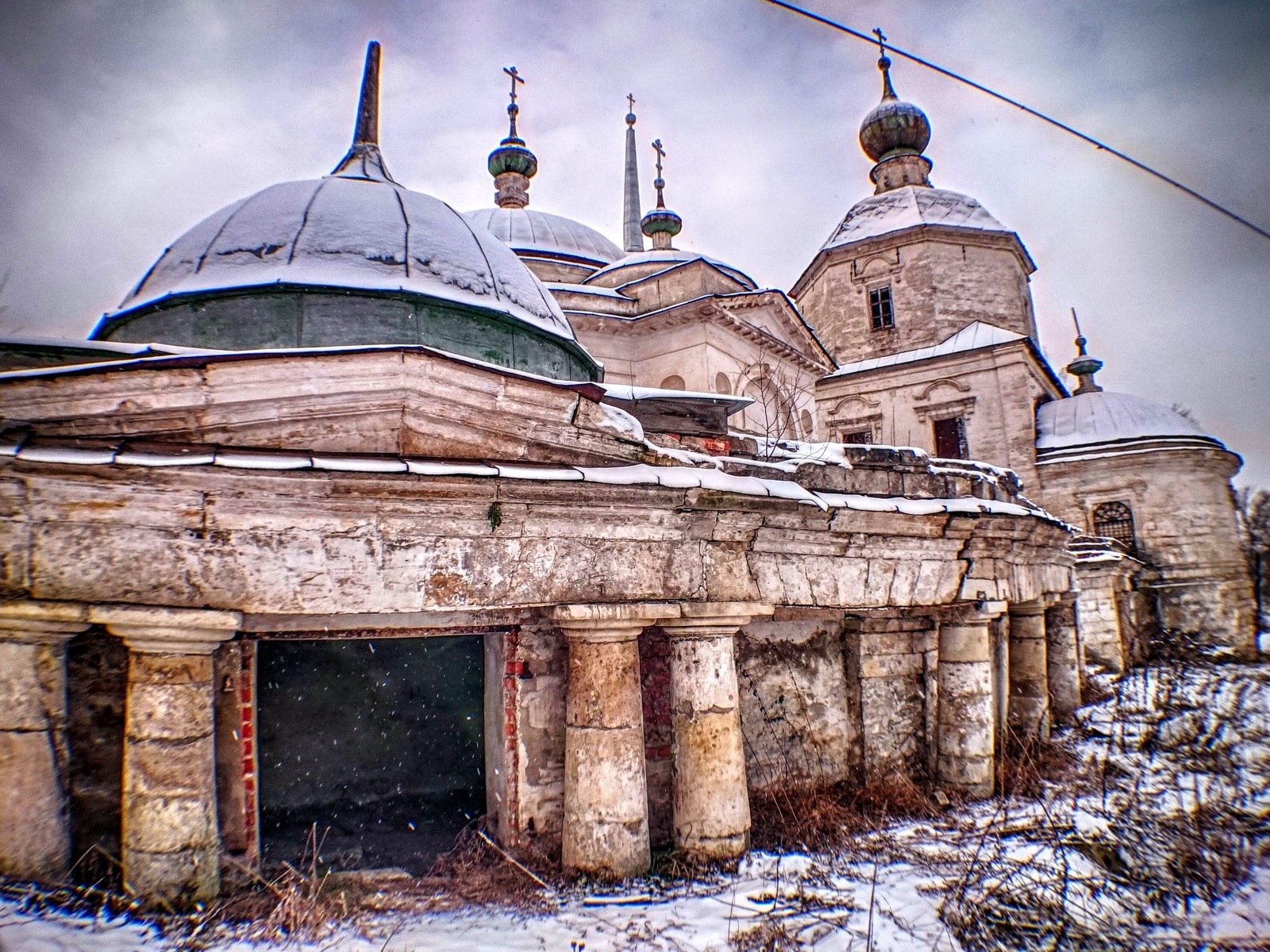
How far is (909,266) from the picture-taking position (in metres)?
20.8

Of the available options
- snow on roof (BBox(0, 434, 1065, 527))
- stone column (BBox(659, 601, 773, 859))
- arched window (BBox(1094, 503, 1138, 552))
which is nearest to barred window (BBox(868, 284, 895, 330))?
arched window (BBox(1094, 503, 1138, 552))

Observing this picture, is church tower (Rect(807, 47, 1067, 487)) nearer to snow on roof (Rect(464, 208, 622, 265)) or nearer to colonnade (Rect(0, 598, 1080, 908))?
snow on roof (Rect(464, 208, 622, 265))

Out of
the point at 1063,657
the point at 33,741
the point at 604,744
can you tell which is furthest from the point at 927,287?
the point at 33,741

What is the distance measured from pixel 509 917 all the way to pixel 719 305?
11060mm

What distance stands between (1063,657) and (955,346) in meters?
13.5

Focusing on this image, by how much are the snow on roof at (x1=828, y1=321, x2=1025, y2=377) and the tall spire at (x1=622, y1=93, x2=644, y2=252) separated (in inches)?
346

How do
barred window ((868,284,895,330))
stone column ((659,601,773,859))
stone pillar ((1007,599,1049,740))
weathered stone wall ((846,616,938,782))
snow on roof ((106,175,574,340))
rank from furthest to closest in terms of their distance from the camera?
barred window ((868,284,895,330)) → stone pillar ((1007,599,1049,740)) → snow on roof ((106,175,574,340)) → weathered stone wall ((846,616,938,782)) → stone column ((659,601,773,859))

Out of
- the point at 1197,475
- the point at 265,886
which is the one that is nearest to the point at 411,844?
the point at 265,886

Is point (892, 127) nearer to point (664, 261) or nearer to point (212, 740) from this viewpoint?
point (664, 261)

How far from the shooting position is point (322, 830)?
480 cm

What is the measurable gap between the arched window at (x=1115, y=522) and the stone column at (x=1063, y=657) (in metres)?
11.9

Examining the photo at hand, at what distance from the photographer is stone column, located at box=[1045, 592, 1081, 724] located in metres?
7.66

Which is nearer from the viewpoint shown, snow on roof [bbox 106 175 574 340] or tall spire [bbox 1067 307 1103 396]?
snow on roof [bbox 106 175 574 340]

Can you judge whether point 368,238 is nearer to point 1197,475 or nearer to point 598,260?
point 598,260
